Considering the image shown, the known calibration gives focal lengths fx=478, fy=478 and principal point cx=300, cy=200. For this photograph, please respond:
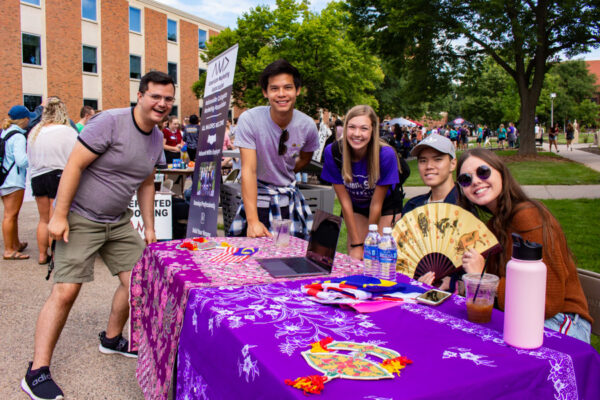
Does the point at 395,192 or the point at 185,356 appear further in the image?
the point at 395,192

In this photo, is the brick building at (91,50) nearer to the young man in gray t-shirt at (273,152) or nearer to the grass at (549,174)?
the grass at (549,174)

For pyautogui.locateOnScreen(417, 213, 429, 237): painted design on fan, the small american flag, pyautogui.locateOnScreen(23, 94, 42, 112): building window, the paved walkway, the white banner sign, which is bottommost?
the paved walkway

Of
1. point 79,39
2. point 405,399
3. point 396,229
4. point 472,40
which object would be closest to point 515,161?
point 472,40

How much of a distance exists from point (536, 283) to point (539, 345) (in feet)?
0.69

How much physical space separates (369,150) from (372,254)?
4.75 feet

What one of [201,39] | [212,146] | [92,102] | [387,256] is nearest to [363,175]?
[387,256]

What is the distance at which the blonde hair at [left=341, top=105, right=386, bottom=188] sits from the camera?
134 inches

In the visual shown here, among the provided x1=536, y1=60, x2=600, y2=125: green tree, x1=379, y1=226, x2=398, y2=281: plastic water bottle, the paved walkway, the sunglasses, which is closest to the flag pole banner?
the paved walkway

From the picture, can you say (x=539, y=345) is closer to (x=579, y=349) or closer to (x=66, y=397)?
(x=579, y=349)

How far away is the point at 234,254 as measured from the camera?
2676 millimetres

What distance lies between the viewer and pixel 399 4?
19281mm

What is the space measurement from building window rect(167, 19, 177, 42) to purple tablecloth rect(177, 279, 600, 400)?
3862 cm

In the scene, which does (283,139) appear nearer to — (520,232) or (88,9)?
(520,232)

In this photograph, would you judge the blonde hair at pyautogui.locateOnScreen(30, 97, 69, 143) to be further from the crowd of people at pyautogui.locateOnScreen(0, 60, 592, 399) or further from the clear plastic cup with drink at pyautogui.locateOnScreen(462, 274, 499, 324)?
the clear plastic cup with drink at pyautogui.locateOnScreen(462, 274, 499, 324)
